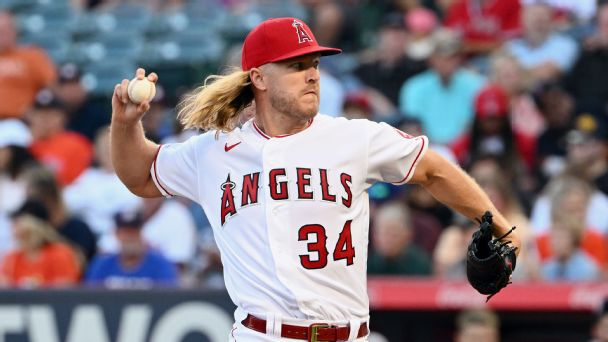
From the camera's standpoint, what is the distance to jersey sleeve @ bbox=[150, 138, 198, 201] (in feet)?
17.4

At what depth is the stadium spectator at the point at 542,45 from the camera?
11664mm

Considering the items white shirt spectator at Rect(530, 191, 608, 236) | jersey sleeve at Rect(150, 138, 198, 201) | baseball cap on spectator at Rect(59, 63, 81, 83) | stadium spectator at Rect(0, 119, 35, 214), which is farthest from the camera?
baseball cap on spectator at Rect(59, 63, 81, 83)

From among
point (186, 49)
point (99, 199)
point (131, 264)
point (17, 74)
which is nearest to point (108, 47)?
point (186, 49)

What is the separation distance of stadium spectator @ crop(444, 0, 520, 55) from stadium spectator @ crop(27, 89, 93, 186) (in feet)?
12.3

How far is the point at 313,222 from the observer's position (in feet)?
16.4

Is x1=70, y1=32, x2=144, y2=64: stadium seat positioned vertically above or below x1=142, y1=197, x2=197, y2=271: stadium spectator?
above

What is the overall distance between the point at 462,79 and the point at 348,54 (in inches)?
79.4

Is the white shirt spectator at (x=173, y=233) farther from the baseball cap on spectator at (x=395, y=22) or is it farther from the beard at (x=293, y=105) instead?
the beard at (x=293, y=105)

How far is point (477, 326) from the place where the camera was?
793 centimetres

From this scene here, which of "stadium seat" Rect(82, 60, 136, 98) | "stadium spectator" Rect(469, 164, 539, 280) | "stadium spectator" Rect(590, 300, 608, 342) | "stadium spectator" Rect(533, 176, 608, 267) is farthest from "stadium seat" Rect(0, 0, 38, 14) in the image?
"stadium spectator" Rect(590, 300, 608, 342)

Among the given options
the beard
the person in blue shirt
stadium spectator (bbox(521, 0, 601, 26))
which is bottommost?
the person in blue shirt

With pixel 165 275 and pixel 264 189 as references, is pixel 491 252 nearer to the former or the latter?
pixel 264 189

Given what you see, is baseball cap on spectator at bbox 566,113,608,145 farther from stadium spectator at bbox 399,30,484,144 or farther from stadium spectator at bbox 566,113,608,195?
stadium spectator at bbox 399,30,484,144

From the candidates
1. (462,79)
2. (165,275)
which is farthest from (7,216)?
(462,79)
